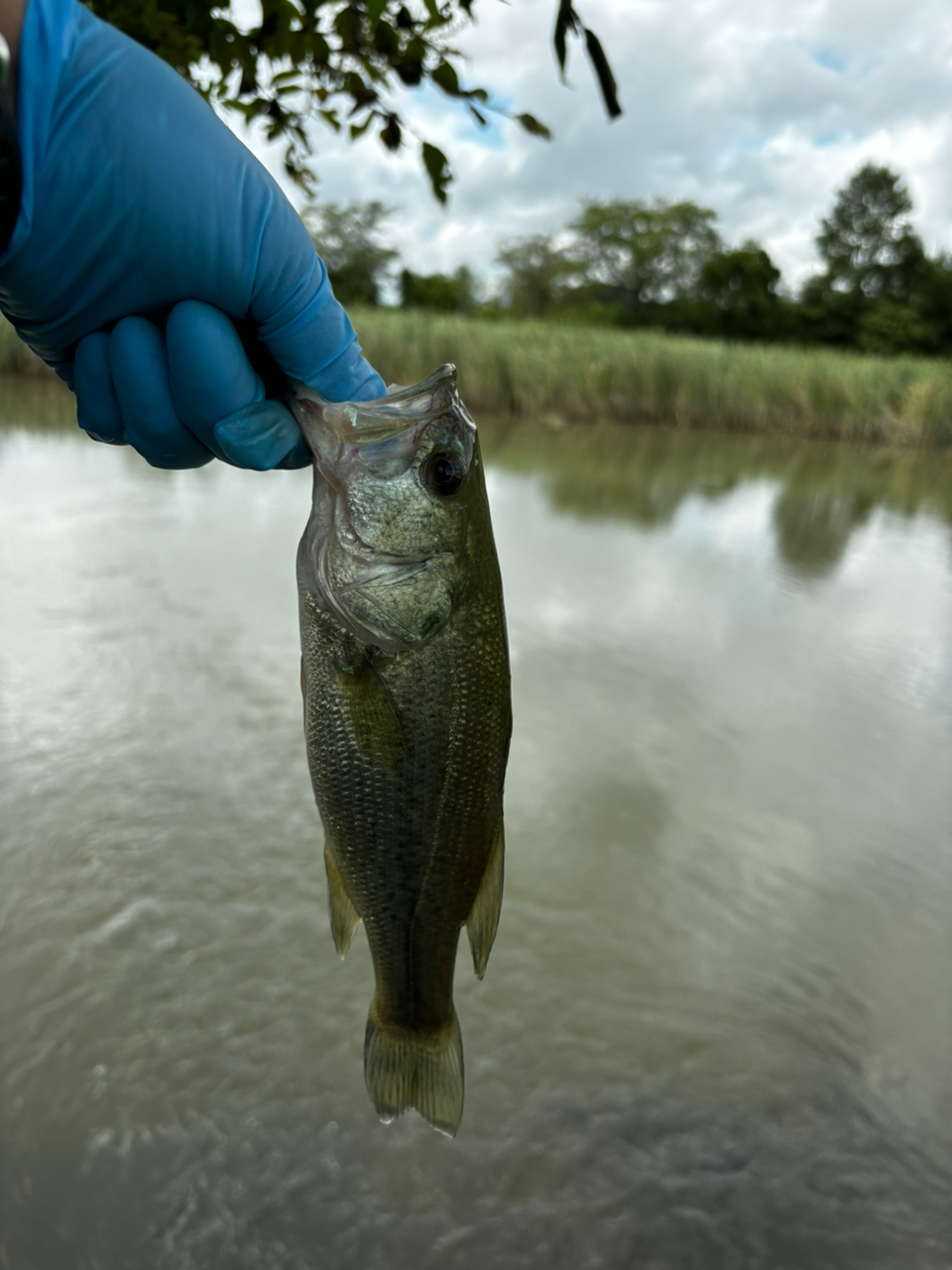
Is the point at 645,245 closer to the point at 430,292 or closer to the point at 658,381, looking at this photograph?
the point at 430,292

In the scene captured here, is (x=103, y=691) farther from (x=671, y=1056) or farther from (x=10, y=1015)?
(x=671, y=1056)

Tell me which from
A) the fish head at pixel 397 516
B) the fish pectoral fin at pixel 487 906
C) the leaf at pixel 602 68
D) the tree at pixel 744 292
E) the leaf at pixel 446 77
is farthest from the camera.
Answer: the tree at pixel 744 292

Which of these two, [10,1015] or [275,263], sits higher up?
[275,263]

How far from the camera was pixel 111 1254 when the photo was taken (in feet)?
5.61

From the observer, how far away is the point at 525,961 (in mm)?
2578

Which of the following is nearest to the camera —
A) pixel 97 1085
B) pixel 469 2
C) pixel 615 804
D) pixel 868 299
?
pixel 469 2

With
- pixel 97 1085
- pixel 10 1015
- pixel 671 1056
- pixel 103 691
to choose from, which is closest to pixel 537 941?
pixel 671 1056

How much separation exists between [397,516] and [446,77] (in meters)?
1.34

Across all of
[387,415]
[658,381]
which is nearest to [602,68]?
[387,415]

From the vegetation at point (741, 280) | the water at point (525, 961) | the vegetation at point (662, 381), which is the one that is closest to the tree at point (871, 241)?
the vegetation at point (741, 280)

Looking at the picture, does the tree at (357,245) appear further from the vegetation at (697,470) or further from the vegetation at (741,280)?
the vegetation at (697,470)

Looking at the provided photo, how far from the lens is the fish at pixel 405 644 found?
1.36m

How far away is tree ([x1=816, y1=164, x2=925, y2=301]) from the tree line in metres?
0.06

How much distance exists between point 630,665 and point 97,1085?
3.37 meters
